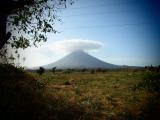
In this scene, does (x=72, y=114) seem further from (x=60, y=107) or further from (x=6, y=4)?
(x=6, y=4)

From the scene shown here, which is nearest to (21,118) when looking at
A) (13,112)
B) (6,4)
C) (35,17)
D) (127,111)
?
(13,112)

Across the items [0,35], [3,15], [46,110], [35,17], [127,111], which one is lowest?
[127,111]

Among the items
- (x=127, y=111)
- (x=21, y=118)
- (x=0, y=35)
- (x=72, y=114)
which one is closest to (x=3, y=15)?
(x=0, y=35)

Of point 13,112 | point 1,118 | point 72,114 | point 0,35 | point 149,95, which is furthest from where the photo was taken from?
point 72,114

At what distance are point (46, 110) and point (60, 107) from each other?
2.44 feet

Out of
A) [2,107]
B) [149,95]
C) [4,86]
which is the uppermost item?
[4,86]

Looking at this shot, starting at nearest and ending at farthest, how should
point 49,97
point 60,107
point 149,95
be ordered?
point 149,95
point 60,107
point 49,97

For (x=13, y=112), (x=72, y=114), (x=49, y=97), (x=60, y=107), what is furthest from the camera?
(x=49, y=97)

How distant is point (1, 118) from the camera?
3.12 m

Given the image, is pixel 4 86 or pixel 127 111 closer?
pixel 4 86

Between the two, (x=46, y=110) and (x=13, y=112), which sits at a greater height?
(x=13, y=112)

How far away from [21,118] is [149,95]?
6155 millimetres

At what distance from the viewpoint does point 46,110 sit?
13.8 feet

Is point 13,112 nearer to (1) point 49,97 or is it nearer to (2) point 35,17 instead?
(1) point 49,97
